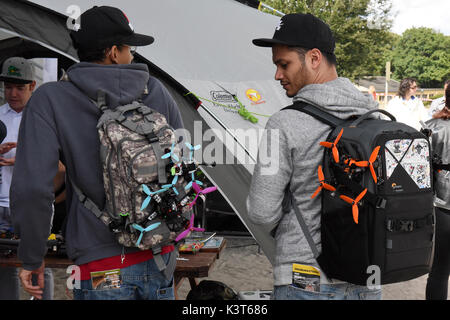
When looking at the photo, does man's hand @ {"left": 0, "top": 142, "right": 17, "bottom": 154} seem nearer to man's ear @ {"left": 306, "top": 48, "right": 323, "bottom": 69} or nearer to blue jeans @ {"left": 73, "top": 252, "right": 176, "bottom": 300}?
blue jeans @ {"left": 73, "top": 252, "right": 176, "bottom": 300}

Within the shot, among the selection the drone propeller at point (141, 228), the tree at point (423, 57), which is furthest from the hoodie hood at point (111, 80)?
the tree at point (423, 57)

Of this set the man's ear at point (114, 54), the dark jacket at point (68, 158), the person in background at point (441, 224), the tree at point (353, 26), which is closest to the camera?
the dark jacket at point (68, 158)

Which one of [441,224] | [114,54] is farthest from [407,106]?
[114,54]

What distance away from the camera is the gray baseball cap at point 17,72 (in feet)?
10.4

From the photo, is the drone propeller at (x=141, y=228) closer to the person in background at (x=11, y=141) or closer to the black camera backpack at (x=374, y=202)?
the black camera backpack at (x=374, y=202)

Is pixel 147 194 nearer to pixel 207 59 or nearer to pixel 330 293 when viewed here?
pixel 330 293

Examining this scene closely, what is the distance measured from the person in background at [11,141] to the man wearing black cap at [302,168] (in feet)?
6.83

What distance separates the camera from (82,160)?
1544 mm

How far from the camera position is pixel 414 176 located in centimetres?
137

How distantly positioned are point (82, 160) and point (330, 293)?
1000mm

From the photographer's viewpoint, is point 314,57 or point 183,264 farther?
point 183,264

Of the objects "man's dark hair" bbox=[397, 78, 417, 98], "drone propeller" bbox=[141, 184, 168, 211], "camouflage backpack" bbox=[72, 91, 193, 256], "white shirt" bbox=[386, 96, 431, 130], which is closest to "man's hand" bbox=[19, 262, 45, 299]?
"camouflage backpack" bbox=[72, 91, 193, 256]

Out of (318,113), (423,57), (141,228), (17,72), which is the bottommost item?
(141,228)
